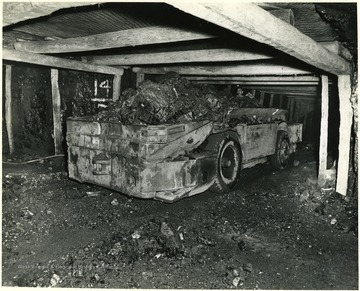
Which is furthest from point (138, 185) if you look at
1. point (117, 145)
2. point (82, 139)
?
point (82, 139)

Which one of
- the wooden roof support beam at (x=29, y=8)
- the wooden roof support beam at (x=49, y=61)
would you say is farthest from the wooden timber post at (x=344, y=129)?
the wooden roof support beam at (x=49, y=61)

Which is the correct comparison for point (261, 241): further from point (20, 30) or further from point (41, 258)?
point (20, 30)

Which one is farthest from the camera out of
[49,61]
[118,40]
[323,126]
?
[49,61]

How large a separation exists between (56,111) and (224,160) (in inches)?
147

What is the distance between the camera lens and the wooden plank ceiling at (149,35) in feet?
9.94

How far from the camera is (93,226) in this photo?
3580 millimetres

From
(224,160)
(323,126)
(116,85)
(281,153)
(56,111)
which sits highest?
(116,85)

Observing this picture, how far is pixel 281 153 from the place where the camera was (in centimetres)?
640

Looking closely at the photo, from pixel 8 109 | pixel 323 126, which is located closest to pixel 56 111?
pixel 8 109

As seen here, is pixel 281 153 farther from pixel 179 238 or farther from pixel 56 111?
pixel 56 111

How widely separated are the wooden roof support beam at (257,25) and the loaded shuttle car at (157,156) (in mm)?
1570

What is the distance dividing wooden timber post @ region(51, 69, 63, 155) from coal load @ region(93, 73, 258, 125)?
6.91ft

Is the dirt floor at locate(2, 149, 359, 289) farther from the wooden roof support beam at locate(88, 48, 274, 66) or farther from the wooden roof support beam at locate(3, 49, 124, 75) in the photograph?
the wooden roof support beam at locate(88, 48, 274, 66)

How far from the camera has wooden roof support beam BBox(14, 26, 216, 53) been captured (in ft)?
11.6
